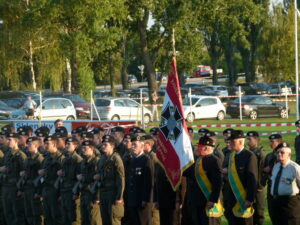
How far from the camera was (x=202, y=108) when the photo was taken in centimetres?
3681

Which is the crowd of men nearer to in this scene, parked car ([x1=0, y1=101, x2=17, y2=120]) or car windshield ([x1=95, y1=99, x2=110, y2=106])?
car windshield ([x1=95, y1=99, x2=110, y2=106])

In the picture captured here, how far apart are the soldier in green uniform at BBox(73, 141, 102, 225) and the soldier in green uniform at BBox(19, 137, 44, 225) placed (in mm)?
1279

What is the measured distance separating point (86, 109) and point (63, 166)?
75.8ft

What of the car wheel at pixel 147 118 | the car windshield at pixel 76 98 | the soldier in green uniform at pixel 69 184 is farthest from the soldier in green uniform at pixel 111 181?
the car windshield at pixel 76 98

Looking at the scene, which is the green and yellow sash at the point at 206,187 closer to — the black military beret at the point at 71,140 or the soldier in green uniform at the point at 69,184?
the soldier in green uniform at the point at 69,184

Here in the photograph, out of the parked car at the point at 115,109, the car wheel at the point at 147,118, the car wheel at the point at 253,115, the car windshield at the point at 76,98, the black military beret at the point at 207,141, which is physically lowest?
the car wheel at the point at 253,115

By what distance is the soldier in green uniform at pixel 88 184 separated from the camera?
12.3 metres

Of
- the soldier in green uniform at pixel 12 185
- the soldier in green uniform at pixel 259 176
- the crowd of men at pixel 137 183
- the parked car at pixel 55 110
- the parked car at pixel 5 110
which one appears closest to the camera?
the crowd of men at pixel 137 183

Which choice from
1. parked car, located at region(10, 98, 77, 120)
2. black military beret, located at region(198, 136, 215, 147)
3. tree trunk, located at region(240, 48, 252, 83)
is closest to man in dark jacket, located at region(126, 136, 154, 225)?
black military beret, located at region(198, 136, 215, 147)

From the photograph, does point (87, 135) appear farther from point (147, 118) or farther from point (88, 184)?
point (147, 118)

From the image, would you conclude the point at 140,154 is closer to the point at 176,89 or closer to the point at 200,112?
the point at 176,89

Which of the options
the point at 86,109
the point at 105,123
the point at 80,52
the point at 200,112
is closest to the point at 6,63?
the point at 80,52

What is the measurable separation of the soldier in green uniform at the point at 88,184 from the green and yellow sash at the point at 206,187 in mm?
2287

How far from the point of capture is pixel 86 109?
35781 millimetres
